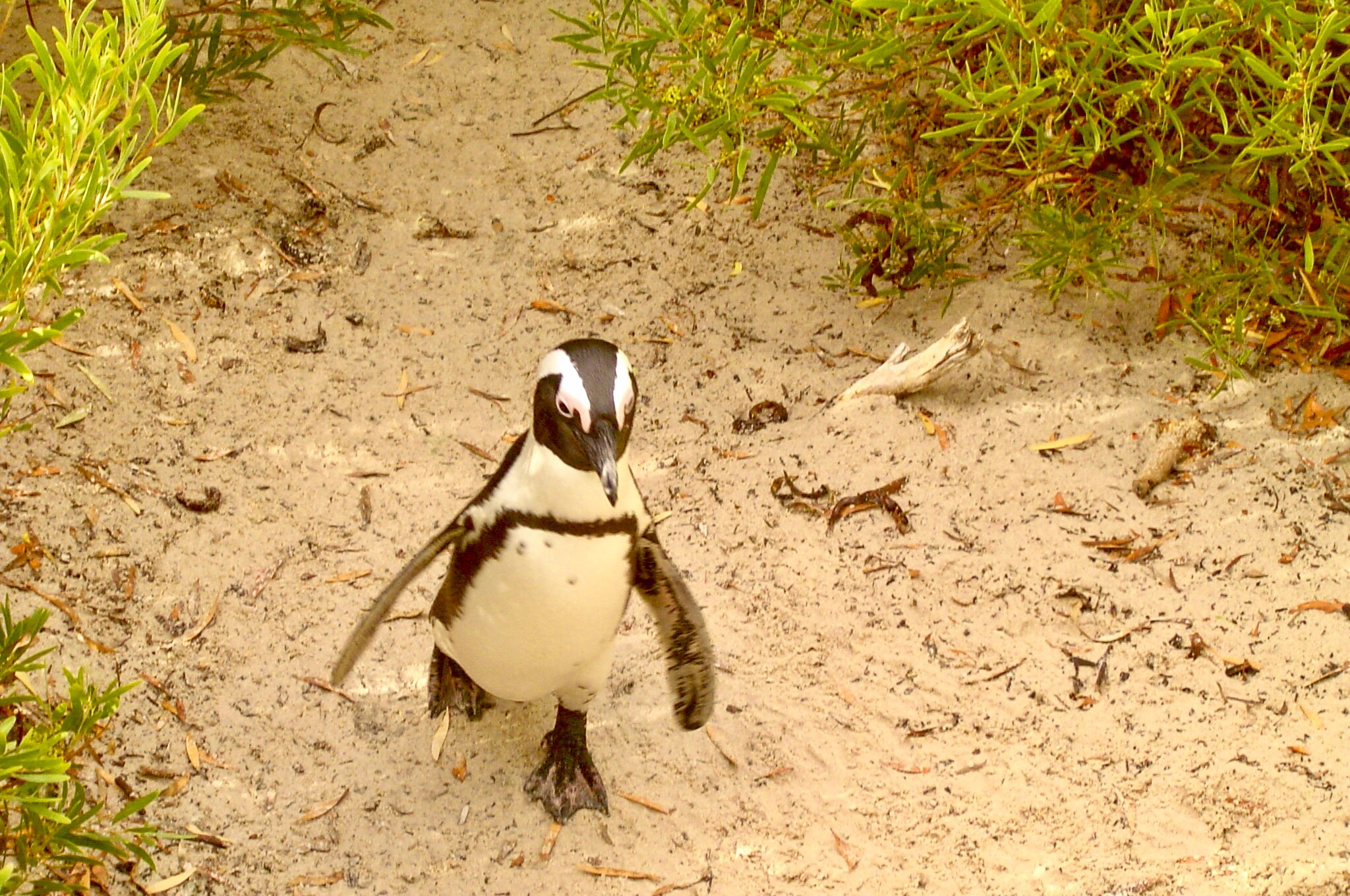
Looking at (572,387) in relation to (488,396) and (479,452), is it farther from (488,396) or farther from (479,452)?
(488,396)

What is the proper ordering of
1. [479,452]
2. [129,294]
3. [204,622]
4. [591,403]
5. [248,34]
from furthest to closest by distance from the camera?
1. [248,34]
2. [129,294]
3. [479,452]
4. [204,622]
5. [591,403]

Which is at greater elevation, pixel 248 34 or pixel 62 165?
pixel 62 165

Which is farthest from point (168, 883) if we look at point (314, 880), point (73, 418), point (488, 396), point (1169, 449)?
point (1169, 449)

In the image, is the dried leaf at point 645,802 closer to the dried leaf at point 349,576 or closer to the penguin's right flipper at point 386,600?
the penguin's right flipper at point 386,600

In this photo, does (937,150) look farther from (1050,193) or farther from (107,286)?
(107,286)

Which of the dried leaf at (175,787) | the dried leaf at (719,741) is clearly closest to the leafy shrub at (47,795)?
the dried leaf at (175,787)

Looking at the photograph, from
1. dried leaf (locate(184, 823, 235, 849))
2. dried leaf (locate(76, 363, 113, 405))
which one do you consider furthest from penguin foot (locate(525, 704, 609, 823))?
dried leaf (locate(76, 363, 113, 405))

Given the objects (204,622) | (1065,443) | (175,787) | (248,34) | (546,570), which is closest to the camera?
(546,570)

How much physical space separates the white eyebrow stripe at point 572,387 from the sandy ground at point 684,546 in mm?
856

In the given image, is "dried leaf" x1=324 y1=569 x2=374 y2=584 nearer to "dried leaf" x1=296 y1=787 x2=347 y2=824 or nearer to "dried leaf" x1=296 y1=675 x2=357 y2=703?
"dried leaf" x1=296 y1=675 x2=357 y2=703

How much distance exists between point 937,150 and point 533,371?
1118 mm

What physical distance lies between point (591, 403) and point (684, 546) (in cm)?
101

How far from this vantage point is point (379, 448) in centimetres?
291

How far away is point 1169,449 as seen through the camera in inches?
104
